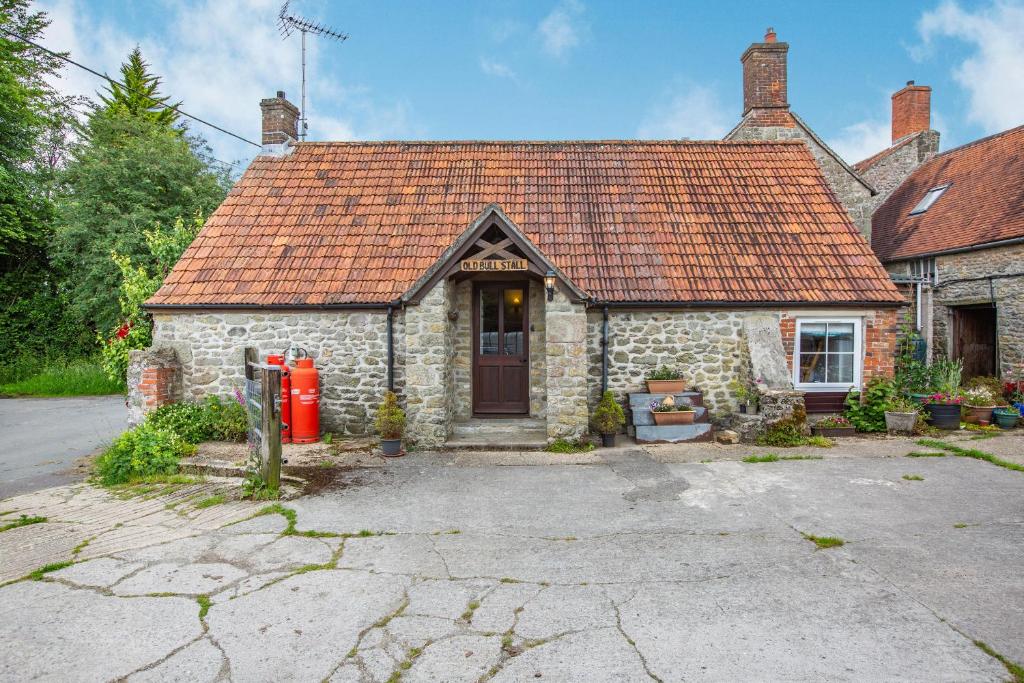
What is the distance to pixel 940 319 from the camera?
1659cm

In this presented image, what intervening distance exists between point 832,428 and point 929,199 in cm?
1330

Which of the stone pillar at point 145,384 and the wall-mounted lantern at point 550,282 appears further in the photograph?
the stone pillar at point 145,384

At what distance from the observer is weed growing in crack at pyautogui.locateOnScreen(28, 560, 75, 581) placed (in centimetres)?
510

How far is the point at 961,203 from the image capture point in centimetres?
1734

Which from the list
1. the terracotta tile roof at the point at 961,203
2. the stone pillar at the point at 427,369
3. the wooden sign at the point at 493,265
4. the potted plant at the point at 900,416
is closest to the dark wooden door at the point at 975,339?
the terracotta tile roof at the point at 961,203

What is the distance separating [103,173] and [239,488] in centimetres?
1895

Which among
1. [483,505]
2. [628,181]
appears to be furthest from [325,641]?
[628,181]

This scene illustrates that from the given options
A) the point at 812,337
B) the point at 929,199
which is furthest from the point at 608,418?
the point at 929,199

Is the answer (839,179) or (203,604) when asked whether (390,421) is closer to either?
(203,604)

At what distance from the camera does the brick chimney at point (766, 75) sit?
1460cm

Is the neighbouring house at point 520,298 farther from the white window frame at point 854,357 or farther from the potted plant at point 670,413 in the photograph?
the potted plant at point 670,413

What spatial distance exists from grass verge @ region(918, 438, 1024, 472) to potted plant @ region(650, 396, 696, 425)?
3973mm

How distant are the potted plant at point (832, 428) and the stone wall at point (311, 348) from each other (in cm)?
820

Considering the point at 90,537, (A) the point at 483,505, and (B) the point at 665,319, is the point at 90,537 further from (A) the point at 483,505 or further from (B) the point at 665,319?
(B) the point at 665,319
